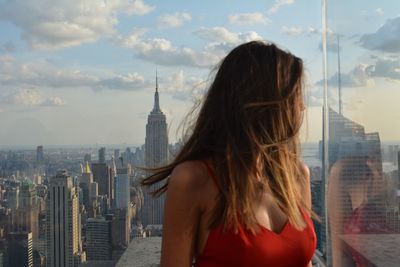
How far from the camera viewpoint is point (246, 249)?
1.90 feet

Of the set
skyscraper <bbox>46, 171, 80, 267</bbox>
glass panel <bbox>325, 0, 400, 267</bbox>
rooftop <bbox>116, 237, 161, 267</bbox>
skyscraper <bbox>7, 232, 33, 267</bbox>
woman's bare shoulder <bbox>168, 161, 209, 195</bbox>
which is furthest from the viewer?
skyscraper <bbox>46, 171, 80, 267</bbox>

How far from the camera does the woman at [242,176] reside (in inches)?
23.0

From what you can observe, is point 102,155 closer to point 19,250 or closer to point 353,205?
point 19,250

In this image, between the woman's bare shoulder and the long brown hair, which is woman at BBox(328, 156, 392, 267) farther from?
the woman's bare shoulder

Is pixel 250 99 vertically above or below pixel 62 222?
above

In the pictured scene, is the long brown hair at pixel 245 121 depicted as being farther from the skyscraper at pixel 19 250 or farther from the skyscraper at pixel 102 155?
the skyscraper at pixel 19 250

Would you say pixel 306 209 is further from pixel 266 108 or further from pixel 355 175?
pixel 355 175

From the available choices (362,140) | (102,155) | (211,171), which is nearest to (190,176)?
(211,171)

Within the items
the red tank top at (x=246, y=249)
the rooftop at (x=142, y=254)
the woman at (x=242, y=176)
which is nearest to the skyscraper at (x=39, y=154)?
the rooftop at (x=142, y=254)

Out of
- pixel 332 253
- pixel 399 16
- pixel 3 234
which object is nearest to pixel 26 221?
pixel 3 234

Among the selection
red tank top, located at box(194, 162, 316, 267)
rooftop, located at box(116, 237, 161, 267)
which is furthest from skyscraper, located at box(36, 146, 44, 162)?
red tank top, located at box(194, 162, 316, 267)

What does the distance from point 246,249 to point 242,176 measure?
0.31ft

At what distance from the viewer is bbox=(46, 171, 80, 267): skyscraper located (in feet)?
13.9

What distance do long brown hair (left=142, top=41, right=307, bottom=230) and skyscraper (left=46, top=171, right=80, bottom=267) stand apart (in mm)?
3752
